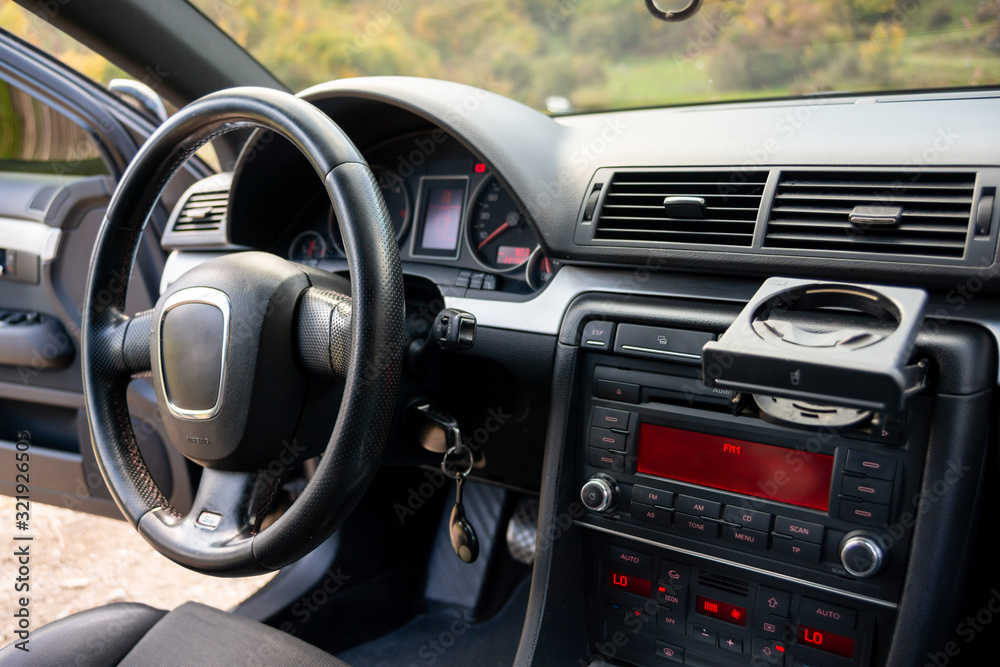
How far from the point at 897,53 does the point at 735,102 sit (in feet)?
1.04

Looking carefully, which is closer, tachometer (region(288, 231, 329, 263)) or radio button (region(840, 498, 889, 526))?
radio button (region(840, 498, 889, 526))

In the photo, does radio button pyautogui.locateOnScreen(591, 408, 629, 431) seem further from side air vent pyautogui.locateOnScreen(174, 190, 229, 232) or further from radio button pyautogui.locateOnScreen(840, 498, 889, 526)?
side air vent pyautogui.locateOnScreen(174, 190, 229, 232)

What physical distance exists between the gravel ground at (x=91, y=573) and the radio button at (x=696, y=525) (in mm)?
1355

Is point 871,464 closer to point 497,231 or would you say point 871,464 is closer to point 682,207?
point 682,207

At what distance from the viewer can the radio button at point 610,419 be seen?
121 cm

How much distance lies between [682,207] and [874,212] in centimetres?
27

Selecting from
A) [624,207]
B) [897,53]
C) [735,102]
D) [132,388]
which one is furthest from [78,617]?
[897,53]

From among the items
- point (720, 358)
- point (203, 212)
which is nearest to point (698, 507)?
point (720, 358)

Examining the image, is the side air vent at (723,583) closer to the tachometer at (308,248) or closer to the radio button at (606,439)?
the radio button at (606,439)

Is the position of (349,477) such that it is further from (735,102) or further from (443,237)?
(735,102)

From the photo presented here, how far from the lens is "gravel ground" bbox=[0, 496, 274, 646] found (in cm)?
192

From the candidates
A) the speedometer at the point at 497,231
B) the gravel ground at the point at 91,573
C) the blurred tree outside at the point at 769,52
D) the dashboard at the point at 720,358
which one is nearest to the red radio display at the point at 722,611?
the dashboard at the point at 720,358

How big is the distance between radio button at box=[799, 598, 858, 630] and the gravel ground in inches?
58.5

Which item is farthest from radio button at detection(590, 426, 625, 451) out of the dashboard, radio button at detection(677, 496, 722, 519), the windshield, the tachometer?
the tachometer
